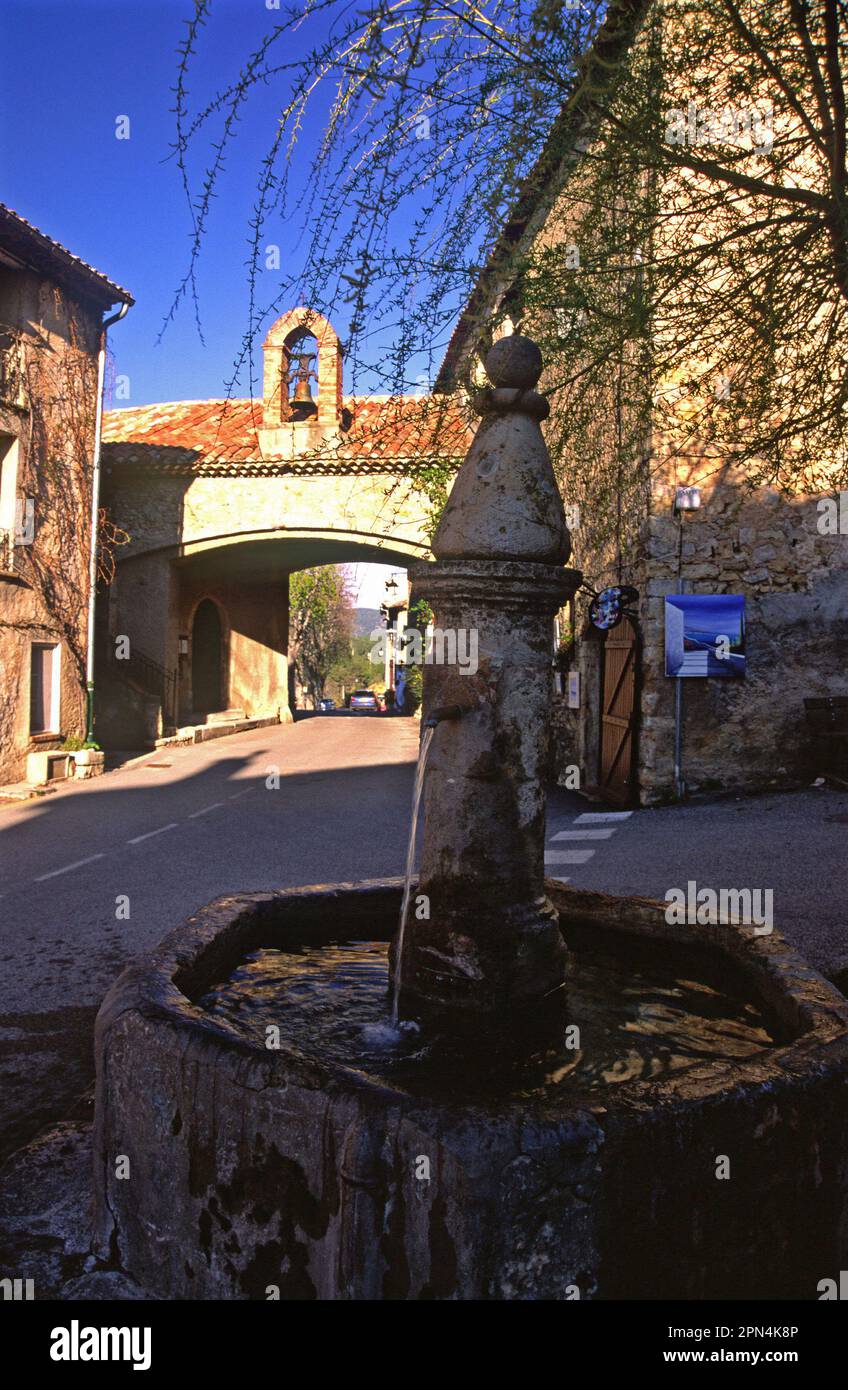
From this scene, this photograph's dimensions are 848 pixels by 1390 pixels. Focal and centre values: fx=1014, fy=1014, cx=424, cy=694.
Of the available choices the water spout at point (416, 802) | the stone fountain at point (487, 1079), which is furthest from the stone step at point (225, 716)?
the water spout at point (416, 802)

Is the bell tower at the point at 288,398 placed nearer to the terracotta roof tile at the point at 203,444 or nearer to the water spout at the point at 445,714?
the terracotta roof tile at the point at 203,444

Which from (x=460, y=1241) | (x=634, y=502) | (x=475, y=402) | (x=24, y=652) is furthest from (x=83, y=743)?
(x=460, y=1241)

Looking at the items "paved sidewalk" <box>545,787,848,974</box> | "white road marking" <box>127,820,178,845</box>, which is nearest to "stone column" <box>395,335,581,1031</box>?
"paved sidewalk" <box>545,787,848,974</box>

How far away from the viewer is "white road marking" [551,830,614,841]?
8.97 m

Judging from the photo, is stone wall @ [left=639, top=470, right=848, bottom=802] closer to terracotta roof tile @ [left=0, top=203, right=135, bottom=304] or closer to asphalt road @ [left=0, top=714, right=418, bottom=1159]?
asphalt road @ [left=0, top=714, right=418, bottom=1159]

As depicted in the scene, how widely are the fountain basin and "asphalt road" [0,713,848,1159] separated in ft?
3.61

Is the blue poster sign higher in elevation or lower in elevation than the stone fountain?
higher

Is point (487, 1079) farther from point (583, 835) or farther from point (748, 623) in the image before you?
point (748, 623)

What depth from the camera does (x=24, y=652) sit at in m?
14.3

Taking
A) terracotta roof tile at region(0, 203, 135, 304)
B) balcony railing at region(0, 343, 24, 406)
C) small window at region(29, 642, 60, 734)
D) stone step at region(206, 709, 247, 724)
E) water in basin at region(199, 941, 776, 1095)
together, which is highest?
terracotta roof tile at region(0, 203, 135, 304)

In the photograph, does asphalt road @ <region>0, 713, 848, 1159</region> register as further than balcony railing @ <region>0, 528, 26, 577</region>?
No

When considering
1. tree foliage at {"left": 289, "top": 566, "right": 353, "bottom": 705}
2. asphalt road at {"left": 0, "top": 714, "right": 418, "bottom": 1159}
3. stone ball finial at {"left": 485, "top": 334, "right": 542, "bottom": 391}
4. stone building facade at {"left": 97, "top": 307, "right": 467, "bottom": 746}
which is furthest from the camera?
tree foliage at {"left": 289, "top": 566, "right": 353, "bottom": 705}

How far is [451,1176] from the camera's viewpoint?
2.02 meters
